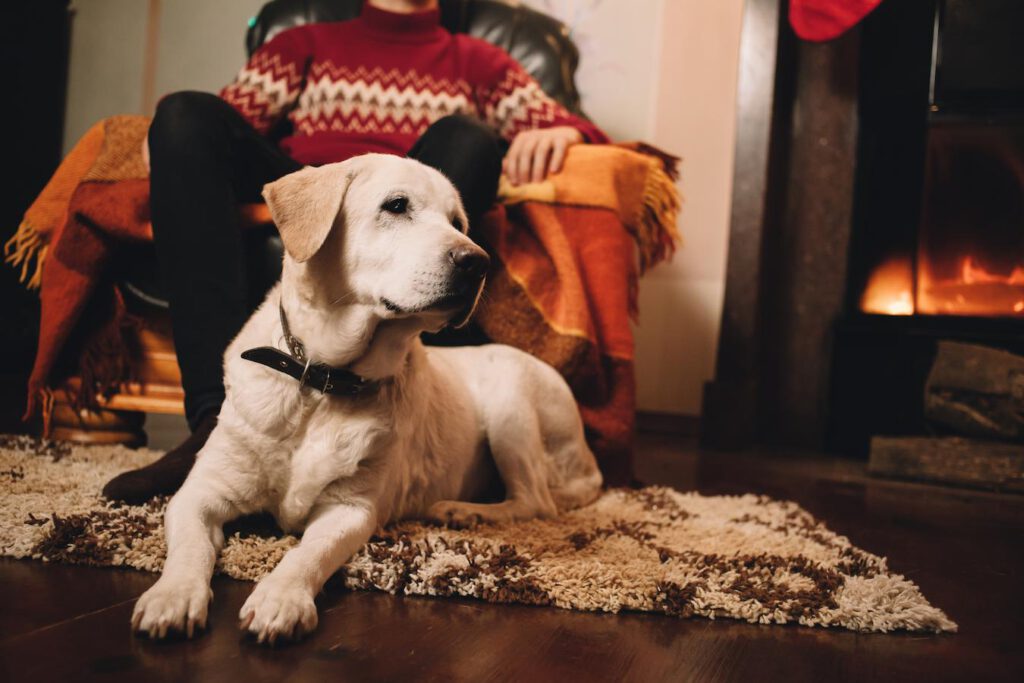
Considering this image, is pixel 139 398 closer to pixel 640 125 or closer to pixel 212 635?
pixel 212 635

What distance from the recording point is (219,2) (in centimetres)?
362

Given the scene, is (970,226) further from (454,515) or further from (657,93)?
(454,515)

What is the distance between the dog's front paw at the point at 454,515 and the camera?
1447 millimetres

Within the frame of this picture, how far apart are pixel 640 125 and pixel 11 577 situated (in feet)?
9.71

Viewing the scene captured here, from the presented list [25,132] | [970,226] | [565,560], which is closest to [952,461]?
[970,226]

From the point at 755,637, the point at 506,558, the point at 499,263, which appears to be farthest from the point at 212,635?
the point at 499,263

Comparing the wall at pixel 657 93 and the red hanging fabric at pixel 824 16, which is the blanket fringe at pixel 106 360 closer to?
the wall at pixel 657 93

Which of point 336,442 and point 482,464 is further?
point 482,464

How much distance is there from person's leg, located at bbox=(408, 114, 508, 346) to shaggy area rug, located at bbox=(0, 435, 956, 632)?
31.3 inches

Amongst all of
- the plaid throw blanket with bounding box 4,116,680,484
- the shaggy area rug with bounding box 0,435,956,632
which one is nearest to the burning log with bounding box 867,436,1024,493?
the plaid throw blanket with bounding box 4,116,680,484

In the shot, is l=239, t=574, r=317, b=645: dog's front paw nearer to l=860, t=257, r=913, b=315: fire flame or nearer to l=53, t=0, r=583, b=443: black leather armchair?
l=53, t=0, r=583, b=443: black leather armchair

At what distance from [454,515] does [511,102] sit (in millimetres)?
1381

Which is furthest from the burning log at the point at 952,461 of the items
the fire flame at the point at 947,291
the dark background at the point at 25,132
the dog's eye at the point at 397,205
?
the dark background at the point at 25,132

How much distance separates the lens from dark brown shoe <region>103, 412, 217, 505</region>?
140 cm
